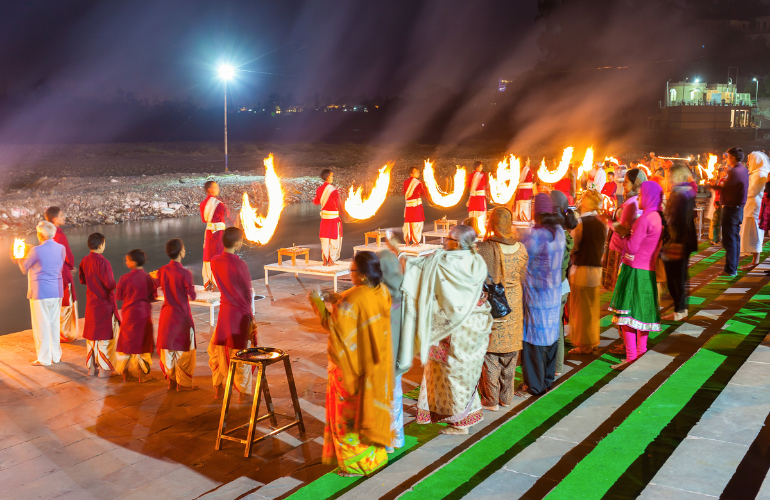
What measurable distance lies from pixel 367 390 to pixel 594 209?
334 cm

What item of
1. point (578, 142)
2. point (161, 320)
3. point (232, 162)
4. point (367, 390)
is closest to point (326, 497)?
point (367, 390)

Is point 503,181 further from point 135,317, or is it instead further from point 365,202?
point 135,317

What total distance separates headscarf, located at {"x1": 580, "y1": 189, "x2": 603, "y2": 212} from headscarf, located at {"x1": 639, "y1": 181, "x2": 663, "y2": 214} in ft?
1.28

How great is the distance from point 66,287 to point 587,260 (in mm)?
5810

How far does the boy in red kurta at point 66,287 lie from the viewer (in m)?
6.94

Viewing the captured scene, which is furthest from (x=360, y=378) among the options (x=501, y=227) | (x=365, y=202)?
(x=365, y=202)

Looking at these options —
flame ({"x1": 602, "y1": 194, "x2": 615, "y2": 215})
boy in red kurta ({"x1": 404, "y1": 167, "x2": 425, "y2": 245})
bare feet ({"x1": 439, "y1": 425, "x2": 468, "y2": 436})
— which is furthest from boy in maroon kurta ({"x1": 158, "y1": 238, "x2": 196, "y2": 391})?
flame ({"x1": 602, "y1": 194, "x2": 615, "y2": 215})

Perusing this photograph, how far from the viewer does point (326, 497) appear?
3.69 metres

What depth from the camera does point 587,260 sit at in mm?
6000

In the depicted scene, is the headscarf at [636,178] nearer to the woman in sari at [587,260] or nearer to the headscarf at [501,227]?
the woman in sari at [587,260]

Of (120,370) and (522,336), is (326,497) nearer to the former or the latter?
(522,336)

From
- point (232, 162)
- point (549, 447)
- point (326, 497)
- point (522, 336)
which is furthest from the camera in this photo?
point (232, 162)

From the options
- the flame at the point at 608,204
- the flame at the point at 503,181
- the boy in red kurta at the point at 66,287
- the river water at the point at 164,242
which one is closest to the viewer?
the boy in red kurta at the point at 66,287

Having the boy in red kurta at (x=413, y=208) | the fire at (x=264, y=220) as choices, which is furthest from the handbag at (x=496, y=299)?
the boy in red kurta at (x=413, y=208)
